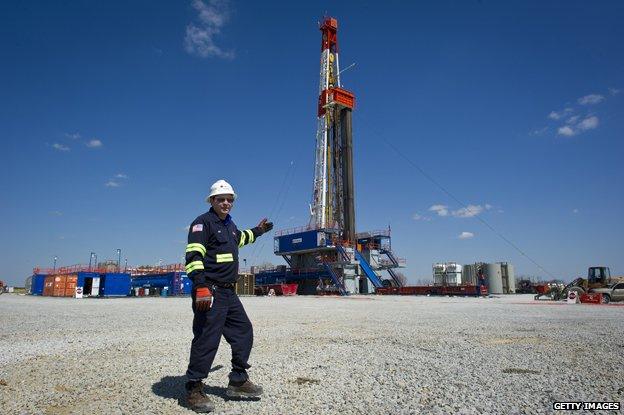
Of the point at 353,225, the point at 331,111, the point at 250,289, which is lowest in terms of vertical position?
the point at 250,289

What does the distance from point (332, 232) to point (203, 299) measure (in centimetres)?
3604

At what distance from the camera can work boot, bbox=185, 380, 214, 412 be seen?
125 inches

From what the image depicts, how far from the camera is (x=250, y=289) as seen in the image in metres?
40.2

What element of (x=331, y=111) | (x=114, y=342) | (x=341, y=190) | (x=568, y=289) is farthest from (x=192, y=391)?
(x=331, y=111)

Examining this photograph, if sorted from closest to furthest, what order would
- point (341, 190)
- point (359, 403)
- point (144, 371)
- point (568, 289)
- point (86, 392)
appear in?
point (359, 403)
point (86, 392)
point (144, 371)
point (568, 289)
point (341, 190)

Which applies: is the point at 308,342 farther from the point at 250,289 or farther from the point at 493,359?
the point at 250,289

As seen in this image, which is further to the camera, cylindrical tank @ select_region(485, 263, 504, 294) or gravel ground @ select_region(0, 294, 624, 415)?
cylindrical tank @ select_region(485, 263, 504, 294)

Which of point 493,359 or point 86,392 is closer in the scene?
point 86,392

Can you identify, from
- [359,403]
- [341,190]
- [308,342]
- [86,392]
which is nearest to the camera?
[359,403]

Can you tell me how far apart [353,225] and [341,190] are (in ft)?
13.9

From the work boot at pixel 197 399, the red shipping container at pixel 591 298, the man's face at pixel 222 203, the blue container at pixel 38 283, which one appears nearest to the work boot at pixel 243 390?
the work boot at pixel 197 399

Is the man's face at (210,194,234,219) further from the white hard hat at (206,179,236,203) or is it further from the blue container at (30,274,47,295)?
the blue container at (30,274,47,295)

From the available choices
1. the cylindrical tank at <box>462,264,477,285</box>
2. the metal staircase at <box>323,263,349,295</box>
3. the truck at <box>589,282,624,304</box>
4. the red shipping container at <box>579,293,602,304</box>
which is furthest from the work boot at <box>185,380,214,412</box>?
the cylindrical tank at <box>462,264,477,285</box>

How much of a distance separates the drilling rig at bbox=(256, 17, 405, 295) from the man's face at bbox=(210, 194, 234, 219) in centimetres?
3247
